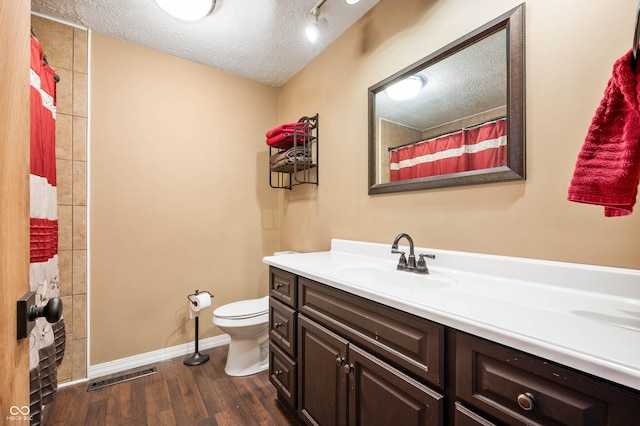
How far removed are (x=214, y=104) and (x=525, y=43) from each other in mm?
2209

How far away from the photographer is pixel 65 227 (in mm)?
1830

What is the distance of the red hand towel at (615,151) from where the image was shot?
0.65 meters

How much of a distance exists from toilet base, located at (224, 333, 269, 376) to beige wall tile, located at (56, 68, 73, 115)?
1.97 m

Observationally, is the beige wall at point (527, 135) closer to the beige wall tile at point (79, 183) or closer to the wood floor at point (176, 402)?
the wood floor at point (176, 402)

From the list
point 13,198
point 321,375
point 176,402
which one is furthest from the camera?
point 176,402

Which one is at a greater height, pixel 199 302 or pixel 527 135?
pixel 527 135

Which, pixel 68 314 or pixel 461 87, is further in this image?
pixel 68 314

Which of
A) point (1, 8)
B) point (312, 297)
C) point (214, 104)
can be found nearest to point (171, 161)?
point (214, 104)

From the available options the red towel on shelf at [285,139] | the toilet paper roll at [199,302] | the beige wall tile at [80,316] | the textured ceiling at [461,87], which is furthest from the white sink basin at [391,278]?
the beige wall tile at [80,316]

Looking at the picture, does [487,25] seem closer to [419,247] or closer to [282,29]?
[419,247]

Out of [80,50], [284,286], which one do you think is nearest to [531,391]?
[284,286]

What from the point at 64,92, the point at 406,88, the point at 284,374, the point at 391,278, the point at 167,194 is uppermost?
the point at 64,92

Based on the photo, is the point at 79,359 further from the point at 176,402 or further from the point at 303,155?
the point at 303,155

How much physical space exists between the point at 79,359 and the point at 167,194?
1.27 m
